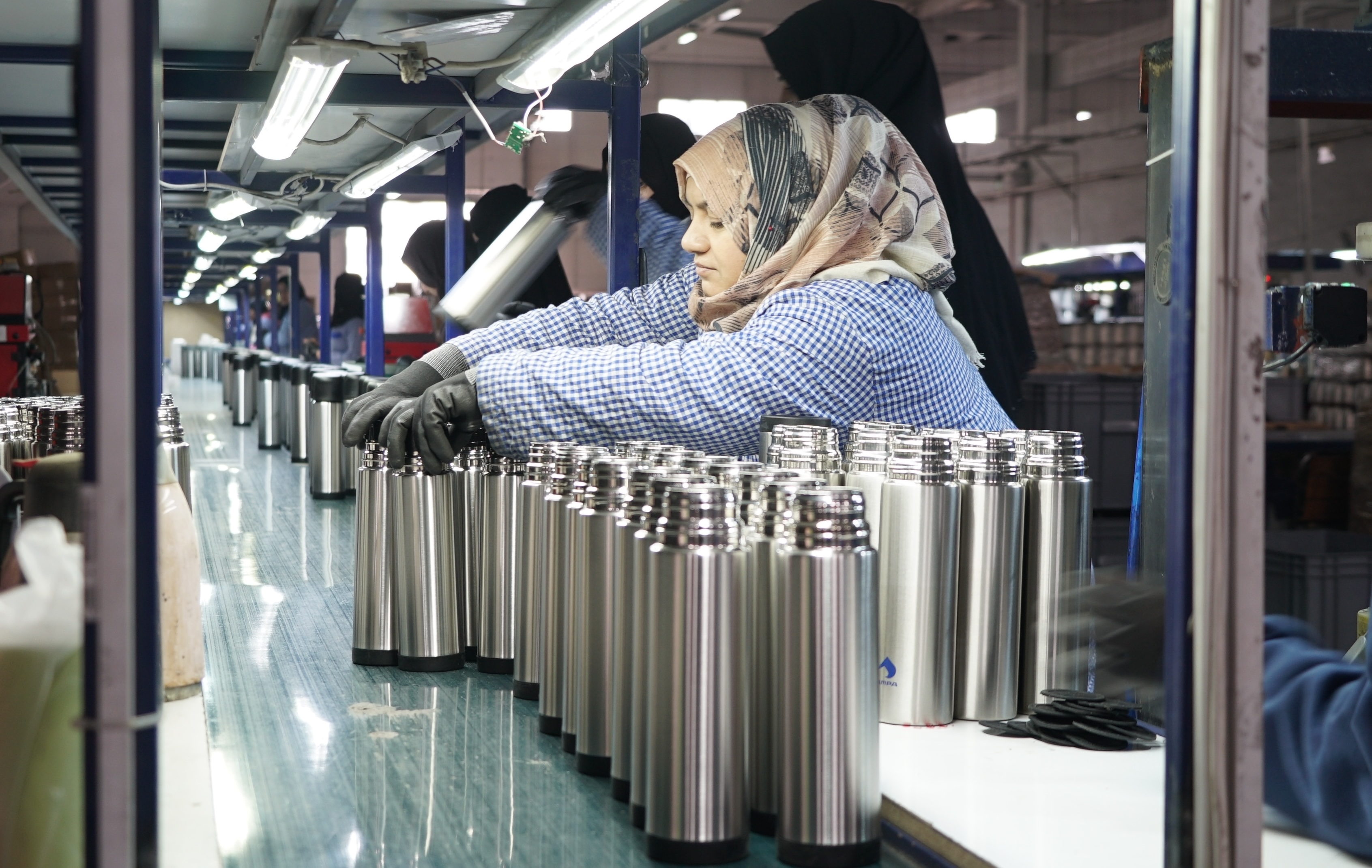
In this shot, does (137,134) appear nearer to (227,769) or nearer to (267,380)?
(227,769)

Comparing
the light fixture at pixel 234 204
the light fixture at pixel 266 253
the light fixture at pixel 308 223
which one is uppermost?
the light fixture at pixel 266 253

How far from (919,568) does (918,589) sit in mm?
18

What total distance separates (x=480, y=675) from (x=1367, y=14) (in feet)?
5.52

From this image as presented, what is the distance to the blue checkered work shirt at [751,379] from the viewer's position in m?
1.46

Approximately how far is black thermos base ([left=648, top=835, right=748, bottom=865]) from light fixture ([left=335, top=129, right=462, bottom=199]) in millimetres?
2772

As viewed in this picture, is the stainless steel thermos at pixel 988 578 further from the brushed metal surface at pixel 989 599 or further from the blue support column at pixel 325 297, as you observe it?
the blue support column at pixel 325 297

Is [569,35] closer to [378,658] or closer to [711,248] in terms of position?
[711,248]

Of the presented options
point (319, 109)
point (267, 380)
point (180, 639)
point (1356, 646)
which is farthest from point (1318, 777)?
point (267, 380)

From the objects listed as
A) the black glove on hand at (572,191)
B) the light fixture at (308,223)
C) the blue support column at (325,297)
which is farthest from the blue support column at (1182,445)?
the blue support column at (325,297)

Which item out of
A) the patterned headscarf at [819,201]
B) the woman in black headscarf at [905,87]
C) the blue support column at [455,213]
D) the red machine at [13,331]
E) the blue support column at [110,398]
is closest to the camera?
the blue support column at [110,398]

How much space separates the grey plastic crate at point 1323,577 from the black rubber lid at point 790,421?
390cm

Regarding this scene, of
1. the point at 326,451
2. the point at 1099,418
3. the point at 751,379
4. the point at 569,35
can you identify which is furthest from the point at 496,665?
the point at 1099,418

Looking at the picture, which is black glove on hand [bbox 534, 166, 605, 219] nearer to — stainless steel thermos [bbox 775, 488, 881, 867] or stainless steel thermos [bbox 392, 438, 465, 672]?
stainless steel thermos [bbox 392, 438, 465, 672]

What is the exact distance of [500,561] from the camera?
4.11ft
